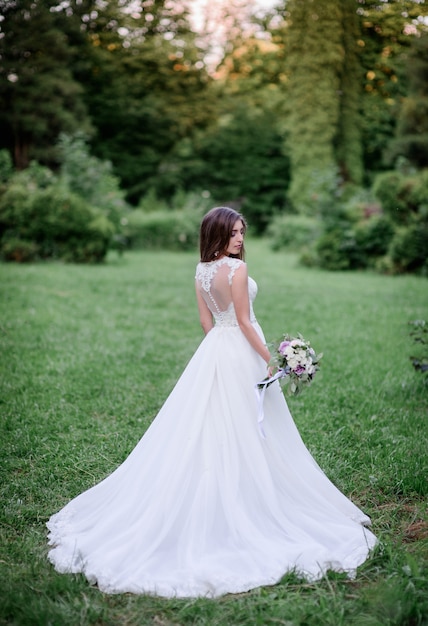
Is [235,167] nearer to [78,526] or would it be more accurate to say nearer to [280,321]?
[280,321]

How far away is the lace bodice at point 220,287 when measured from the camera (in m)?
3.53

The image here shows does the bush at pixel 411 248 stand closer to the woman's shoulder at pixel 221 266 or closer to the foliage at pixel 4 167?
the foliage at pixel 4 167

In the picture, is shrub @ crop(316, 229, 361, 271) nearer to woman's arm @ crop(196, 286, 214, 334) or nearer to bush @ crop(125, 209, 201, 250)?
bush @ crop(125, 209, 201, 250)

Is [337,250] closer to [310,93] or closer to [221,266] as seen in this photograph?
[221,266]

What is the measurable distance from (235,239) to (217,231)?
0.12 meters

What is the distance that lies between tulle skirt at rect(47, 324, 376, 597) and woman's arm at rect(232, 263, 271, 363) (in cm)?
8

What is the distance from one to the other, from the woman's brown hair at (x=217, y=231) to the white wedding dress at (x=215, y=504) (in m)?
0.07

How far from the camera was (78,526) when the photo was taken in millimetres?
3490

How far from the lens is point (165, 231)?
22172 mm

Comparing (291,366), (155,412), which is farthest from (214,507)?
(155,412)

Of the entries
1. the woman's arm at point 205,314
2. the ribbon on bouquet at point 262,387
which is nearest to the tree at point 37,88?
the woman's arm at point 205,314

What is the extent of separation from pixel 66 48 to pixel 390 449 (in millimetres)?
29076

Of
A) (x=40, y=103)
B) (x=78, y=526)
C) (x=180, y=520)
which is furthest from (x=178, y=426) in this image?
(x=40, y=103)

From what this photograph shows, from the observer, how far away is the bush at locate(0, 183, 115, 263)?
15727mm
